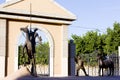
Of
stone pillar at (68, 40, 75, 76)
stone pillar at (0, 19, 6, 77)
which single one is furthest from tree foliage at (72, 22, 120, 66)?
stone pillar at (0, 19, 6, 77)

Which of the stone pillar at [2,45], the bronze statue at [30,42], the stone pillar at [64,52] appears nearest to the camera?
the bronze statue at [30,42]

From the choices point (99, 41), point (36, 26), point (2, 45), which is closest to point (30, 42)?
point (2, 45)

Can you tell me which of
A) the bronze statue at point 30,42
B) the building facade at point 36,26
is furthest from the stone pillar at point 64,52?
the bronze statue at point 30,42

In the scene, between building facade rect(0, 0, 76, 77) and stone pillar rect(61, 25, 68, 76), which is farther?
stone pillar rect(61, 25, 68, 76)

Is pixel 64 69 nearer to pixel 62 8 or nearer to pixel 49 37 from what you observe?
pixel 49 37

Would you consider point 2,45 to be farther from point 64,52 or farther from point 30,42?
point 64,52

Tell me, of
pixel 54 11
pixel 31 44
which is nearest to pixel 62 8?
pixel 54 11

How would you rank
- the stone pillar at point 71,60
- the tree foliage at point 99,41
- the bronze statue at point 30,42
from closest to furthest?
the bronze statue at point 30,42 → the stone pillar at point 71,60 → the tree foliage at point 99,41

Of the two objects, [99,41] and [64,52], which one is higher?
[99,41]

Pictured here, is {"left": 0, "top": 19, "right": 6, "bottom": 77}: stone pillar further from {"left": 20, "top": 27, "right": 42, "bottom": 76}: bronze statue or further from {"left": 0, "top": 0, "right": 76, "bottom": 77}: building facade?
{"left": 20, "top": 27, "right": 42, "bottom": 76}: bronze statue

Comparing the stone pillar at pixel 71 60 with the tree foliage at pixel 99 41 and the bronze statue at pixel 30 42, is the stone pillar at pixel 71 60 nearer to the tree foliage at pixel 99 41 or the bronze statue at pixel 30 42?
the bronze statue at pixel 30 42

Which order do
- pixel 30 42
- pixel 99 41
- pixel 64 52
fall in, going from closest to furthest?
pixel 30 42, pixel 64 52, pixel 99 41

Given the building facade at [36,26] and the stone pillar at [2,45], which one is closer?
the stone pillar at [2,45]

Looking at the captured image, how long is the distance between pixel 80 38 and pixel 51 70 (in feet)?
57.4
